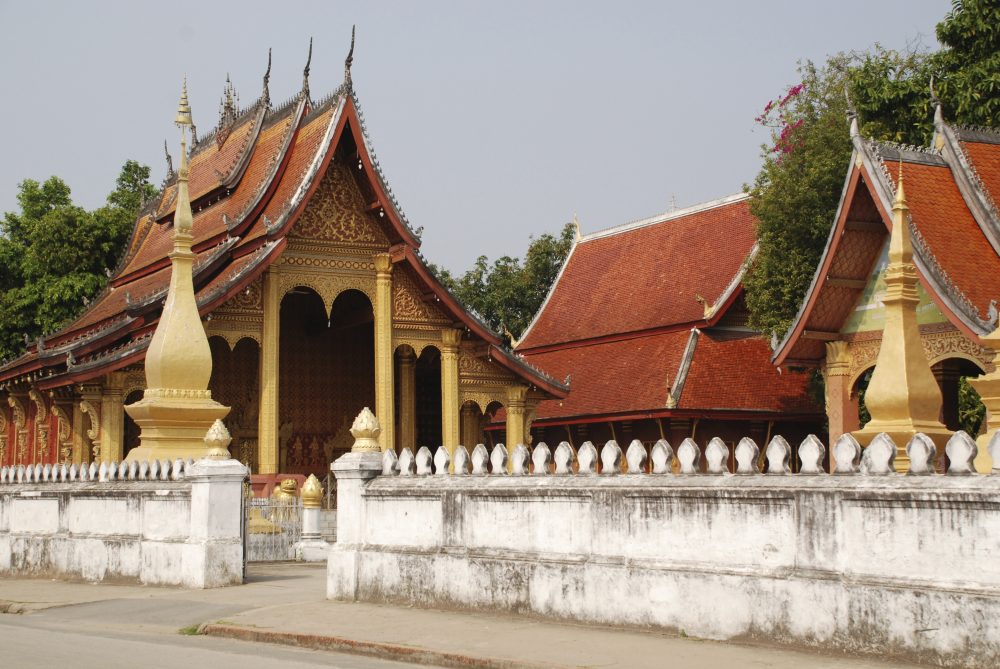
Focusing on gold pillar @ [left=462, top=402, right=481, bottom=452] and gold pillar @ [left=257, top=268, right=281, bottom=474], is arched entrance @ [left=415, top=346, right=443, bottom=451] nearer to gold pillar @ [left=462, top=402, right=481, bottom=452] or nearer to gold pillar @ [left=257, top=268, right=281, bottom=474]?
gold pillar @ [left=462, top=402, right=481, bottom=452]

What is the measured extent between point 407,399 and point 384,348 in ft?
7.61

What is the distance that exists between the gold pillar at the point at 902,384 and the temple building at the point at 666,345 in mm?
13807

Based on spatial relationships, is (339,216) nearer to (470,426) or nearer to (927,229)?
(470,426)

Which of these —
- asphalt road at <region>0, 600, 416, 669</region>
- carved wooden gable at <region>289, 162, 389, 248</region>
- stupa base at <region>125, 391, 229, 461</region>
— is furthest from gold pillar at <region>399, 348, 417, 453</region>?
asphalt road at <region>0, 600, 416, 669</region>

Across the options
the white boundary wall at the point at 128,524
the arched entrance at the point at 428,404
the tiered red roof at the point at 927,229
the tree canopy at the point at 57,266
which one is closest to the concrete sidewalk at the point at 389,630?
the white boundary wall at the point at 128,524

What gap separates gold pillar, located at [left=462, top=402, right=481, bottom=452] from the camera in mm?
28609

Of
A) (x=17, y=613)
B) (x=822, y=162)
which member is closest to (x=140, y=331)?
(x=17, y=613)

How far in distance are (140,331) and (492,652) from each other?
15.7 metres

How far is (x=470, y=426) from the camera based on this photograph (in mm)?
29031

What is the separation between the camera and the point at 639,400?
28.2 m

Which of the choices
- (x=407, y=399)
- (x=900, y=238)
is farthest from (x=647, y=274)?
(x=900, y=238)

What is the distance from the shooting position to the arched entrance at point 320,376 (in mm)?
27125

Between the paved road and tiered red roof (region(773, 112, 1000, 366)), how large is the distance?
10.6 meters

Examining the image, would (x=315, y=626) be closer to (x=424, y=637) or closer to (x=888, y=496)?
(x=424, y=637)
